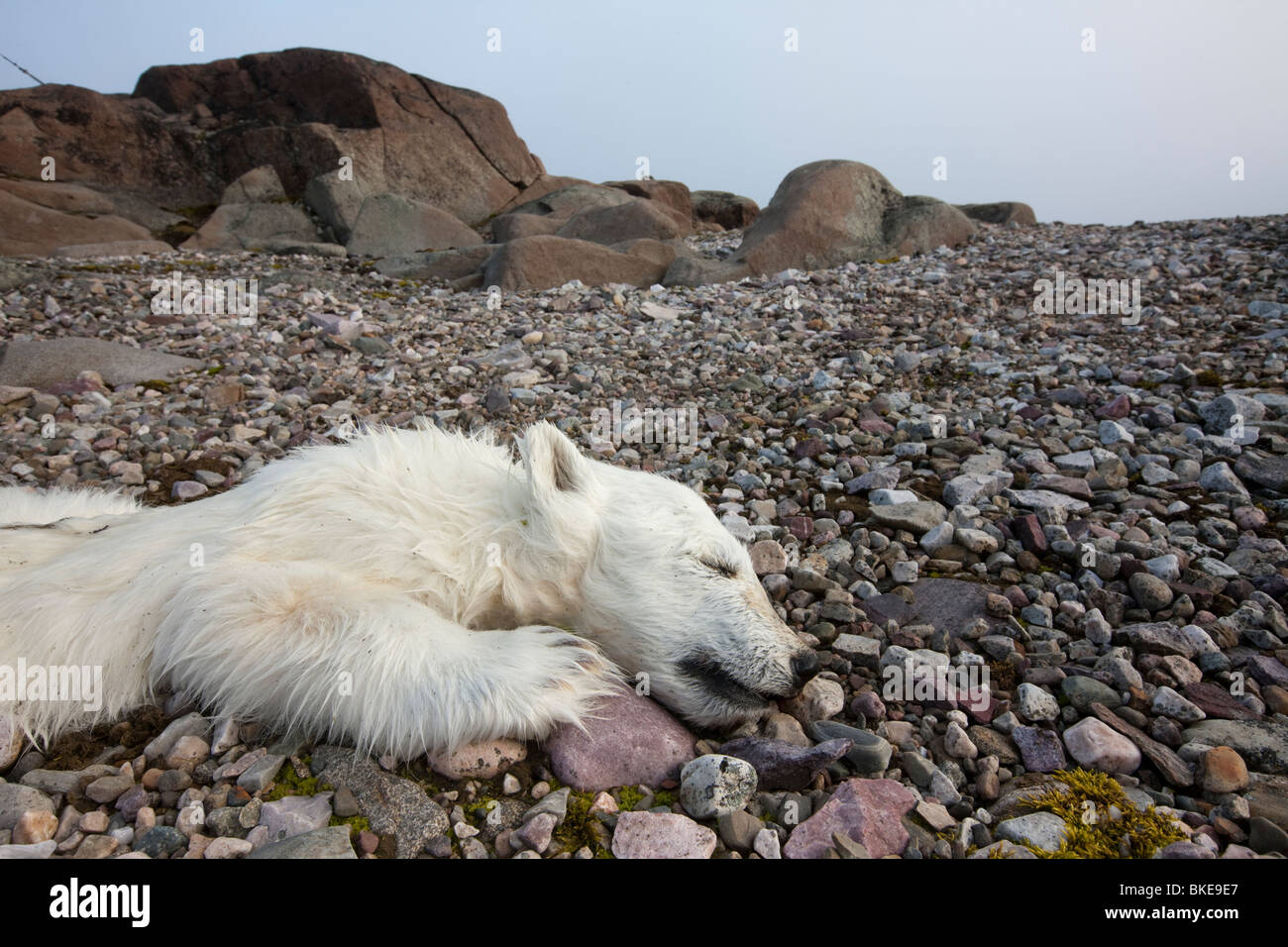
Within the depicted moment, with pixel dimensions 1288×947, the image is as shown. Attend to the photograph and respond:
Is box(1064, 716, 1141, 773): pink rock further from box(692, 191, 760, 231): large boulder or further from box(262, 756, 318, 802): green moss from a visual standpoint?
box(692, 191, 760, 231): large boulder

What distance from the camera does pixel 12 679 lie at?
275cm

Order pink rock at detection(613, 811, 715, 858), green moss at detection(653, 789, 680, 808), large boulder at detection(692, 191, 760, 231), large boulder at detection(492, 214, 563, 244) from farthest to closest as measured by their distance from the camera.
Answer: large boulder at detection(692, 191, 760, 231)
large boulder at detection(492, 214, 563, 244)
green moss at detection(653, 789, 680, 808)
pink rock at detection(613, 811, 715, 858)

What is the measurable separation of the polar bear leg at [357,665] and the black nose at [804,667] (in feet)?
2.50

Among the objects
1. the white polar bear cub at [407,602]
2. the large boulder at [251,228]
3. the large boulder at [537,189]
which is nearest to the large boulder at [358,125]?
the large boulder at [537,189]

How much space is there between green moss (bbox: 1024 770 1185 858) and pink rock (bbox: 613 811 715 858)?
106 centimetres

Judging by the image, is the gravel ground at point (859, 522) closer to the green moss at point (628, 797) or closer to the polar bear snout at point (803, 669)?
the green moss at point (628, 797)

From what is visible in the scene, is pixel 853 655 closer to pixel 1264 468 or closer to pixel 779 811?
pixel 779 811

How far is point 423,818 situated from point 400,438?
6.14ft

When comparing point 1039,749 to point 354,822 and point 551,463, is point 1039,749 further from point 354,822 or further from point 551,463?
point 354,822

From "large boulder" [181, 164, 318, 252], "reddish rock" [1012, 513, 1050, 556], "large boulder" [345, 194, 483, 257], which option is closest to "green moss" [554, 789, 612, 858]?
"reddish rock" [1012, 513, 1050, 556]

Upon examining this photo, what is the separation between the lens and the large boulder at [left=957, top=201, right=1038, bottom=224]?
17438mm

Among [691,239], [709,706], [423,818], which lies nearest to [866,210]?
[691,239]

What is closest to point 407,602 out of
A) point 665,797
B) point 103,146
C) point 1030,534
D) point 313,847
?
point 313,847

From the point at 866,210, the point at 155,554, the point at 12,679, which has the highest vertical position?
the point at 866,210
